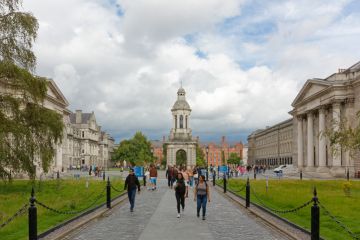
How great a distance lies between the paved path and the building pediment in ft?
156

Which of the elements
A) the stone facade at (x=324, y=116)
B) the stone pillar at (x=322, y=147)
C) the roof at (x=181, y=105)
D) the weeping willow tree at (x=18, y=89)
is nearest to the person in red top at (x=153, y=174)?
the weeping willow tree at (x=18, y=89)

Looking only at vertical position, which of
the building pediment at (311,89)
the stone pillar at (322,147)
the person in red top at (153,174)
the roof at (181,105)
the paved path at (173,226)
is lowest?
the paved path at (173,226)

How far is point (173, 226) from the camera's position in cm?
1591

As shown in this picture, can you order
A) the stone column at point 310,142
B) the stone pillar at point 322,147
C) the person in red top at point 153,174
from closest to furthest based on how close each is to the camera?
the person in red top at point 153,174 < the stone pillar at point 322,147 < the stone column at point 310,142

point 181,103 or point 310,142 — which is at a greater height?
point 181,103

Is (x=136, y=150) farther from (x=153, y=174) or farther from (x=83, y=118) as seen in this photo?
(x=153, y=174)

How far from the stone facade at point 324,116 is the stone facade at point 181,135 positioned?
34.0 metres

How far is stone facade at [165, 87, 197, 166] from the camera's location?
377ft

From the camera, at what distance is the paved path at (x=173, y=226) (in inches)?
552

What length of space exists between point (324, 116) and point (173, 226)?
55185 millimetres

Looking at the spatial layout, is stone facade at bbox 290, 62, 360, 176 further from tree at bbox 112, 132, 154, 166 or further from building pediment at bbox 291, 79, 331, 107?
tree at bbox 112, 132, 154, 166

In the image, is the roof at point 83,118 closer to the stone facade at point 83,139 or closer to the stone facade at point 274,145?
the stone facade at point 83,139

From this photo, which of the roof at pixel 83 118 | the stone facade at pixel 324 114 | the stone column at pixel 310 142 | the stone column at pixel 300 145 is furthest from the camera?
the roof at pixel 83 118

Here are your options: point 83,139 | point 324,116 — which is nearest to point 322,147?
point 324,116
